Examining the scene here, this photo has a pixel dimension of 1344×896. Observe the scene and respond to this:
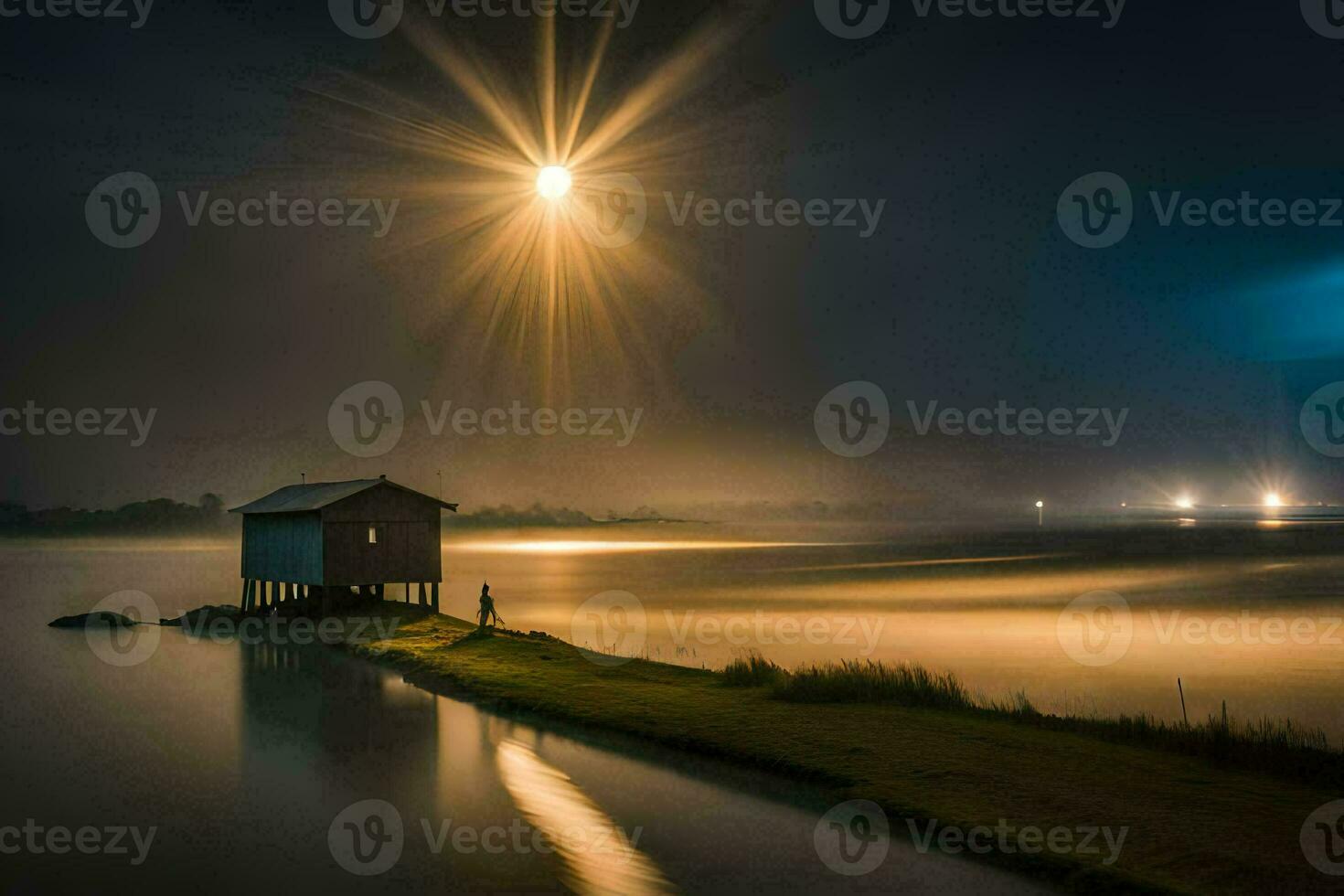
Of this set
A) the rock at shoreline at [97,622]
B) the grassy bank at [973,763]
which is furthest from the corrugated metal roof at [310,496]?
the grassy bank at [973,763]

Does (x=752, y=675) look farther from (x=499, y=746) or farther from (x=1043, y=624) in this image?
(x=1043, y=624)

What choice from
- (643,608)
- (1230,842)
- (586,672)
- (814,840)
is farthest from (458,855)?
(643,608)

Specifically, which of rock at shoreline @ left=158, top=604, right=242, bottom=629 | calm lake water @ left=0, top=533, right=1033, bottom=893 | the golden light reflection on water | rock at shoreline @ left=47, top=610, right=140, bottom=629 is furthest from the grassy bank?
rock at shoreline @ left=47, top=610, right=140, bottom=629

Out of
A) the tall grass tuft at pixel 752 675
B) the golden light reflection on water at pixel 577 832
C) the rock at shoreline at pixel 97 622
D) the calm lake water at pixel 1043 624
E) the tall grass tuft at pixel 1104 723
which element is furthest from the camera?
the rock at shoreline at pixel 97 622

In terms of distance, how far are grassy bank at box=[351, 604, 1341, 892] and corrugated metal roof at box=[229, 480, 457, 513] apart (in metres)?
16.8

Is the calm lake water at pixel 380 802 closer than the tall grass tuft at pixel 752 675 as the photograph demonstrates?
Yes

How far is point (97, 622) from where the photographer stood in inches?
2292

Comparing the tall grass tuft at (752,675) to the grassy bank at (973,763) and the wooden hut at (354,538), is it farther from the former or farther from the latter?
the wooden hut at (354,538)

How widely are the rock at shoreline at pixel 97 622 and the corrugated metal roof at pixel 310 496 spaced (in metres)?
8.40

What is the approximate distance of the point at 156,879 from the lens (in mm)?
15320

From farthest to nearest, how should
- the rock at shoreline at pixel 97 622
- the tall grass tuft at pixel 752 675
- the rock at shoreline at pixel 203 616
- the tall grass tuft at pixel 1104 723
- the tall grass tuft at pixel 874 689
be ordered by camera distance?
the rock at shoreline at pixel 97 622, the rock at shoreline at pixel 203 616, the tall grass tuft at pixel 752 675, the tall grass tuft at pixel 874 689, the tall grass tuft at pixel 1104 723

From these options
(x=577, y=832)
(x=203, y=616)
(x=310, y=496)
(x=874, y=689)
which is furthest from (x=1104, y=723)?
(x=203, y=616)

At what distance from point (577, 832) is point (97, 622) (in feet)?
166

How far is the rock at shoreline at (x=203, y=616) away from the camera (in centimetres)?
5553
